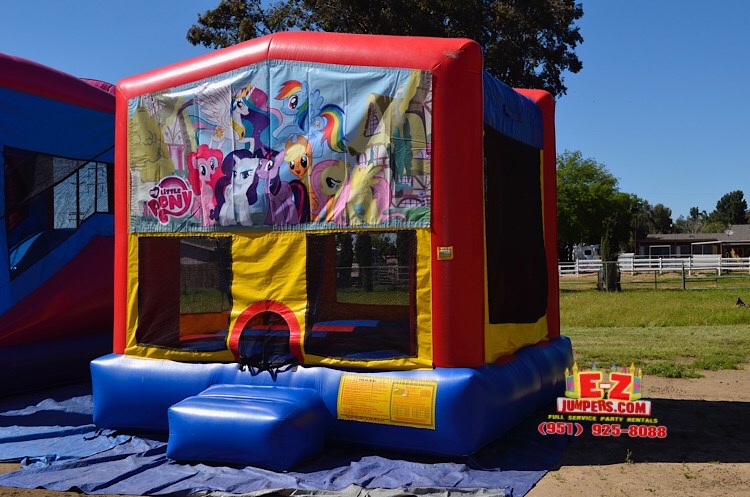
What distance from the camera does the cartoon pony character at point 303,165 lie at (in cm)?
557

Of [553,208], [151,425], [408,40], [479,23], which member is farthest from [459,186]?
[479,23]

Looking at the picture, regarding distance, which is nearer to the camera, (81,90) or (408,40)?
(408,40)

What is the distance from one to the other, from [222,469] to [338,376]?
987 mm

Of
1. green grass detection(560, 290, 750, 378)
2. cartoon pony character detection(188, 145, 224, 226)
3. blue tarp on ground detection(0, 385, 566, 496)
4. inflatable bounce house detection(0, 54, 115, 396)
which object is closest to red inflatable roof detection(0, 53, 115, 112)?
Result: inflatable bounce house detection(0, 54, 115, 396)

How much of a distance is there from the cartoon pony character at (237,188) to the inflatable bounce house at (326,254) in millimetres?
12

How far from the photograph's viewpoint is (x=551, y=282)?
695cm

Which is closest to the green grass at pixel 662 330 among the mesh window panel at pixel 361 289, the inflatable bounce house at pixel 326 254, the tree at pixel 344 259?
the inflatable bounce house at pixel 326 254

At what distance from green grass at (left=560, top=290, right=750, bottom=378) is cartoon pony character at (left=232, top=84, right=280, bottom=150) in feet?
17.5

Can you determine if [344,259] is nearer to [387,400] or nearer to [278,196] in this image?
[278,196]

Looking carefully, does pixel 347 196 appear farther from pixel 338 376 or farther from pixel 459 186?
pixel 338 376

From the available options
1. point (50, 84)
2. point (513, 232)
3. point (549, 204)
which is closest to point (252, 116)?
point (513, 232)

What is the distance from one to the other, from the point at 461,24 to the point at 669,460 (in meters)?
18.0

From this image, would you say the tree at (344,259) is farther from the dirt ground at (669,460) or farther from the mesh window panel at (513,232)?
the dirt ground at (669,460)

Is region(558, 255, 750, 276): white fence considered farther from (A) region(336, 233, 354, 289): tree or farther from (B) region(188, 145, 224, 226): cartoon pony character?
(B) region(188, 145, 224, 226): cartoon pony character
